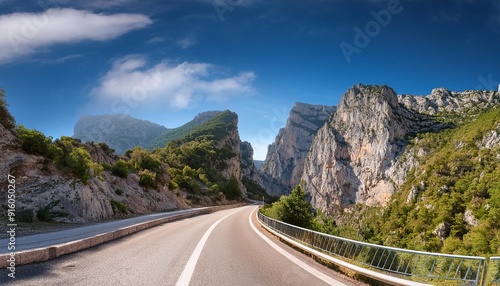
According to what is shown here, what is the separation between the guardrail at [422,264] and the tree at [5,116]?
2231cm

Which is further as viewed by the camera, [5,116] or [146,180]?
[146,180]

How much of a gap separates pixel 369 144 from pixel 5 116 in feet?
535

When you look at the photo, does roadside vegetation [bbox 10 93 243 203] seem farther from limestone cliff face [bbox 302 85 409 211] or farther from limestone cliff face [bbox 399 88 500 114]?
limestone cliff face [bbox 399 88 500 114]

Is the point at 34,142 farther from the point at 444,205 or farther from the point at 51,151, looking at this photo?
the point at 444,205

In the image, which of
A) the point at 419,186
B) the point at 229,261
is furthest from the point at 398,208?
the point at 229,261

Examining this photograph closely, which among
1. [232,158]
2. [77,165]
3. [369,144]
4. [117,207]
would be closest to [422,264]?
[77,165]

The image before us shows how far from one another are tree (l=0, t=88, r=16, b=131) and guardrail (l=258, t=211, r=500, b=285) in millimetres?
22305

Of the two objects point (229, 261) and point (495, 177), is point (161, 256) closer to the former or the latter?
point (229, 261)

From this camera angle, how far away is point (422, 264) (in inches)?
216

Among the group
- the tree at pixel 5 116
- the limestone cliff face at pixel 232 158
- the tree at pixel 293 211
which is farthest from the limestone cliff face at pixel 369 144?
the tree at pixel 5 116

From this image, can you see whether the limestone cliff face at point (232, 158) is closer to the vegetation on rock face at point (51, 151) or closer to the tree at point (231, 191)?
the tree at point (231, 191)

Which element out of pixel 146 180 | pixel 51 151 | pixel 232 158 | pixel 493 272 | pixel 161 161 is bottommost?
pixel 493 272

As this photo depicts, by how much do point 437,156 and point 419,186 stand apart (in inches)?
743

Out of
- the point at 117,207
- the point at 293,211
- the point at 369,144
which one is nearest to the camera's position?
the point at 117,207
